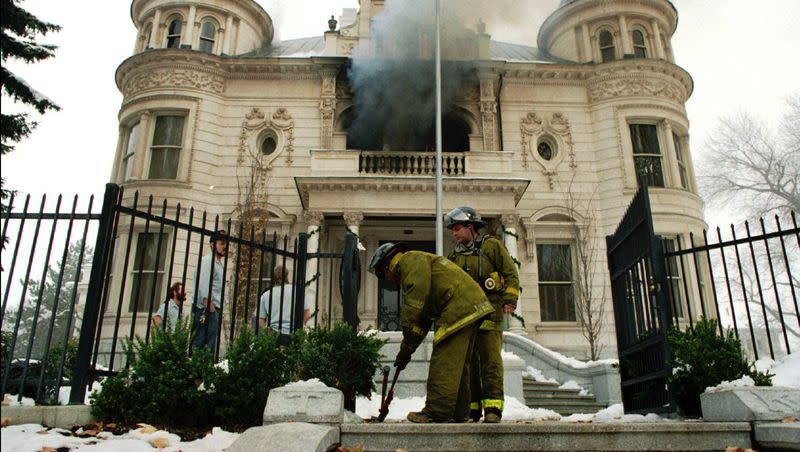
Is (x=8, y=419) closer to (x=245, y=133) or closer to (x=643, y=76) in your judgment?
(x=245, y=133)

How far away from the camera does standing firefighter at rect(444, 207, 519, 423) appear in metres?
4.70

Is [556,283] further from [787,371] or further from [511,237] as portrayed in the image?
[787,371]

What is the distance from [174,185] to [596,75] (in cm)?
1409

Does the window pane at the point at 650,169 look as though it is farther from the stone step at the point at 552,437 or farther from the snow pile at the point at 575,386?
the stone step at the point at 552,437

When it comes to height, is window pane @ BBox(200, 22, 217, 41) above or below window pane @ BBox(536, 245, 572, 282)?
above

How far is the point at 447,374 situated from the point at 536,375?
803 cm

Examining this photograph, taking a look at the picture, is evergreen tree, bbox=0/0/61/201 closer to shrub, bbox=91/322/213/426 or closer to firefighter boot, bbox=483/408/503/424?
shrub, bbox=91/322/213/426

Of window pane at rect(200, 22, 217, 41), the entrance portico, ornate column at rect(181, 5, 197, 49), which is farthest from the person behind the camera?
window pane at rect(200, 22, 217, 41)

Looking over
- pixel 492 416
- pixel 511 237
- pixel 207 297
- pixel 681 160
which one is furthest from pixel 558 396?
pixel 681 160

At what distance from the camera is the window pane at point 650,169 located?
16.7 m

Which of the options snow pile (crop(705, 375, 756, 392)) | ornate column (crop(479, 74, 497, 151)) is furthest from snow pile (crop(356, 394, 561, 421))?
ornate column (crop(479, 74, 497, 151))

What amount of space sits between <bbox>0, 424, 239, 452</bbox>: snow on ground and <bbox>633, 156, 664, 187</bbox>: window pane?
15.8 metres

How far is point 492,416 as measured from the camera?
4426 mm

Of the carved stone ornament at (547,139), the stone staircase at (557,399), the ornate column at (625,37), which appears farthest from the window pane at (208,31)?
the stone staircase at (557,399)
